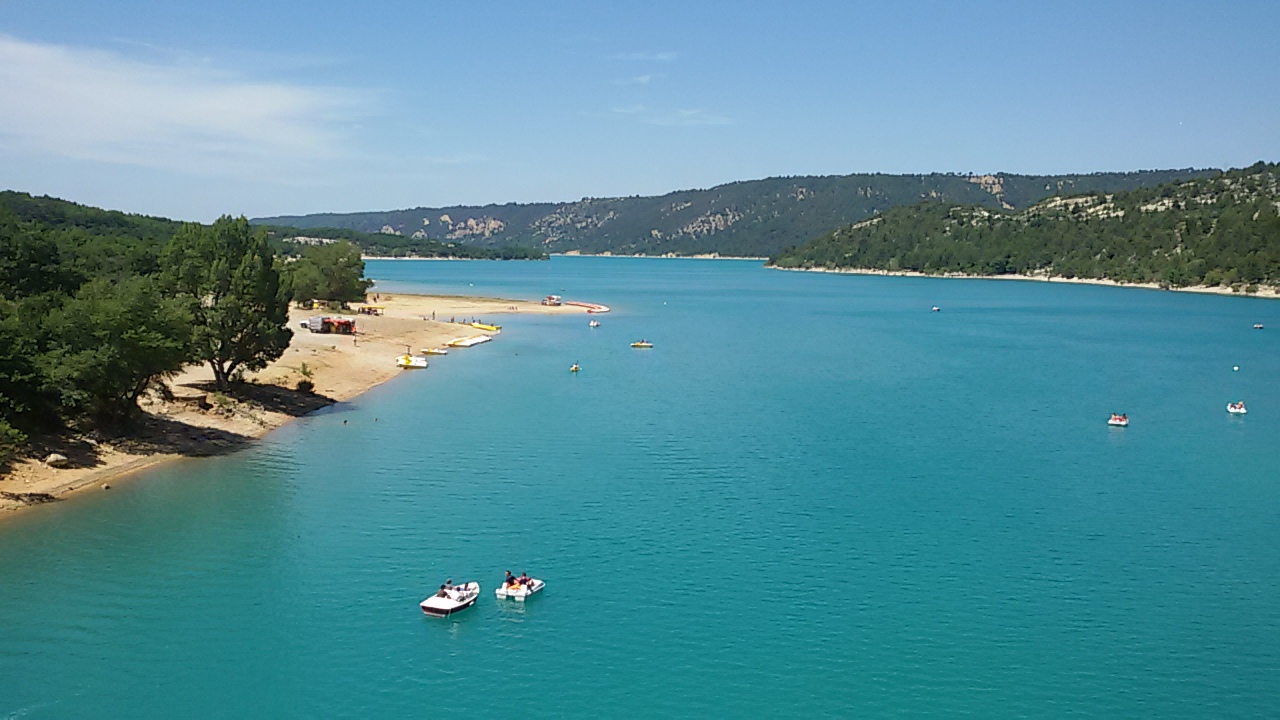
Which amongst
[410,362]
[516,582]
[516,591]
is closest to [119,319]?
[516,582]

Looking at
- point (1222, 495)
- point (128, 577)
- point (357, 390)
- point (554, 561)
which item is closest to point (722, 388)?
point (357, 390)

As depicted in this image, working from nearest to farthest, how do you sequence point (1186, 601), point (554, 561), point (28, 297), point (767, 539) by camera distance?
point (1186, 601) < point (554, 561) < point (767, 539) < point (28, 297)

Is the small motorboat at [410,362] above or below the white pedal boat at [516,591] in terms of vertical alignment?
above

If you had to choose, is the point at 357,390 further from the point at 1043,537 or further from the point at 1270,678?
the point at 1270,678

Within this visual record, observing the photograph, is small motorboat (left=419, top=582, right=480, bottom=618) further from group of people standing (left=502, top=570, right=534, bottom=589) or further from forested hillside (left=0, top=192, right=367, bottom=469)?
forested hillside (left=0, top=192, right=367, bottom=469)

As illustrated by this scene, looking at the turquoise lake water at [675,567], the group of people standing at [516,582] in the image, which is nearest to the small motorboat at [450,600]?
the turquoise lake water at [675,567]

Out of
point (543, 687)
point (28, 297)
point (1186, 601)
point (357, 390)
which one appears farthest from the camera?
point (357, 390)

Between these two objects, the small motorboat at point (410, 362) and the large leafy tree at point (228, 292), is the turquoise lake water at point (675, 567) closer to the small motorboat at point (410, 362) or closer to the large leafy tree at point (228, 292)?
the large leafy tree at point (228, 292)
